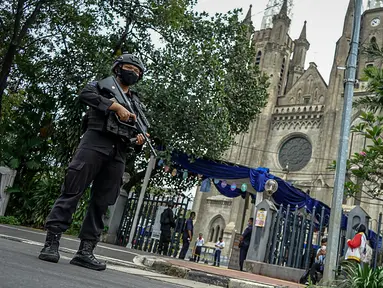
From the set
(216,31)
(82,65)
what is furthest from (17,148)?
(216,31)

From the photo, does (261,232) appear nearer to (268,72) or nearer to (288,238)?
(288,238)

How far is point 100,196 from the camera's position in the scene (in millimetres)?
3062

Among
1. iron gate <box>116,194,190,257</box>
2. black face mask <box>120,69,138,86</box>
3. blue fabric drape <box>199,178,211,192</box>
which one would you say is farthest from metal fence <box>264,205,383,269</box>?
black face mask <box>120,69,138,86</box>

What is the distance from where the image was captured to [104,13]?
41.8ft

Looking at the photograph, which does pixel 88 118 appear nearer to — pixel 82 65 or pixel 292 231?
pixel 292 231

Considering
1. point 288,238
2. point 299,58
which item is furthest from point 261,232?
point 299,58

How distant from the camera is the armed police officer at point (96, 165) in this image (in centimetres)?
286

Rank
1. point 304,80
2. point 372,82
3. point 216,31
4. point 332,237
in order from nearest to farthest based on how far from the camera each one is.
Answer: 1. point 332,237
2. point 372,82
3. point 216,31
4. point 304,80

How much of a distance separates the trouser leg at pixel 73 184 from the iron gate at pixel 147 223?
28.2ft

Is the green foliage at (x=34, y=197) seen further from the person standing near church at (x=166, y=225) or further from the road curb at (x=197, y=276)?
the road curb at (x=197, y=276)

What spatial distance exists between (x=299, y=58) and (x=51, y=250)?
39.5 metres

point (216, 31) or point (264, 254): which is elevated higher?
point (216, 31)

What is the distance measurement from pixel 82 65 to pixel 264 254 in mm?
7883

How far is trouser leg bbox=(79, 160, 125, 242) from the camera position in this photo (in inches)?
120
